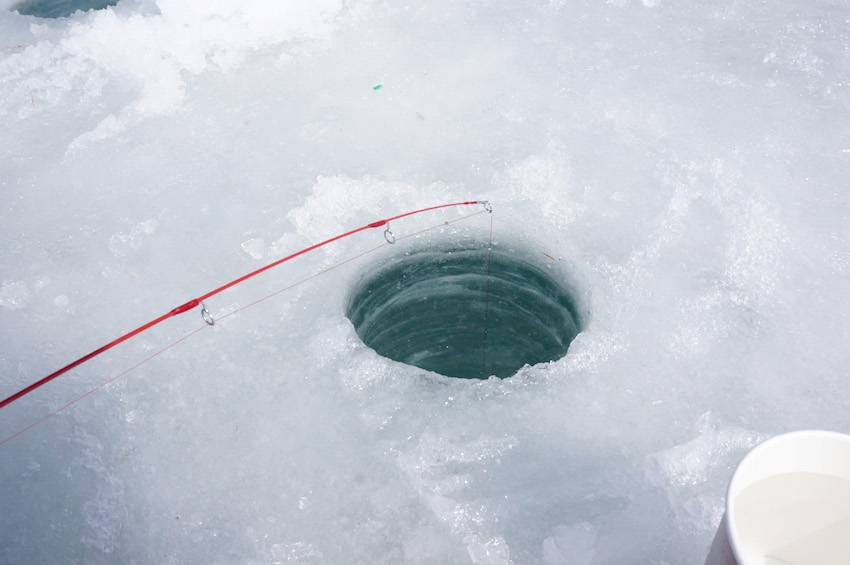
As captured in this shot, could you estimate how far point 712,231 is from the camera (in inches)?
75.7

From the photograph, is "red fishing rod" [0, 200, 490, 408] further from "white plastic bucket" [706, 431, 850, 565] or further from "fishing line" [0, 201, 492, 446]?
"white plastic bucket" [706, 431, 850, 565]

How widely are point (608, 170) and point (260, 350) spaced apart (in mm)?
1256

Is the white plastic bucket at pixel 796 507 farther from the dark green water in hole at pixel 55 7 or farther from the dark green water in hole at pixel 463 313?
the dark green water in hole at pixel 55 7

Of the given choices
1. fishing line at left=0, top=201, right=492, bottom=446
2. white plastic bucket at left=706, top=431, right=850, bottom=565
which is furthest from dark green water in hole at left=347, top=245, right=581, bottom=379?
white plastic bucket at left=706, top=431, right=850, bottom=565

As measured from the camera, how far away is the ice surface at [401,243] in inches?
57.3

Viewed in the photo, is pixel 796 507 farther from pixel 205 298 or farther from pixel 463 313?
pixel 463 313

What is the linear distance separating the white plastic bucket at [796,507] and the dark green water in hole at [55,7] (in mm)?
3400

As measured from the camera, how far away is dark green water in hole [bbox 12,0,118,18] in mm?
3109

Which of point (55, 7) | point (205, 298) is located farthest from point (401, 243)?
point (55, 7)

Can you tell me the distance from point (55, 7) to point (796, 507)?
368 cm

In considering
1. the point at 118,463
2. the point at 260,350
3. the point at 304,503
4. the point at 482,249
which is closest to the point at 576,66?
the point at 482,249

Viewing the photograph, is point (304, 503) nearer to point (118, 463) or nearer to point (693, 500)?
point (118, 463)

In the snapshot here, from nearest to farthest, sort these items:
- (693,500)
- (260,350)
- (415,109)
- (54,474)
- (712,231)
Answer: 1. (693,500)
2. (54,474)
3. (260,350)
4. (712,231)
5. (415,109)

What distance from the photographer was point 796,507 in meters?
1.16
